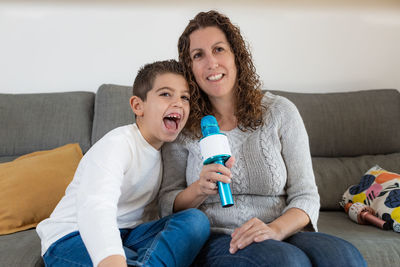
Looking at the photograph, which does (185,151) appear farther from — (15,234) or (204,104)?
(15,234)

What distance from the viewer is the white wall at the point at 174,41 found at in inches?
82.8

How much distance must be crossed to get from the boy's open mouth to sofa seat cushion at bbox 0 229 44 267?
618 mm

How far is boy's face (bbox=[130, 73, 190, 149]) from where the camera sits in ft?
3.94

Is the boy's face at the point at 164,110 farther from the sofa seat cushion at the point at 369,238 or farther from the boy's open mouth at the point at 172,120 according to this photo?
the sofa seat cushion at the point at 369,238

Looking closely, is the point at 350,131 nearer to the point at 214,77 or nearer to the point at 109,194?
the point at 214,77

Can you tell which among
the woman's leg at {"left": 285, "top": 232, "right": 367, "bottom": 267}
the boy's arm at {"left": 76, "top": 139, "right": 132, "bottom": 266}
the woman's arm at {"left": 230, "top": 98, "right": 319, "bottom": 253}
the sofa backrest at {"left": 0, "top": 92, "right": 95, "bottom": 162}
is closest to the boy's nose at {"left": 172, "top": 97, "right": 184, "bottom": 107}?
the boy's arm at {"left": 76, "top": 139, "right": 132, "bottom": 266}

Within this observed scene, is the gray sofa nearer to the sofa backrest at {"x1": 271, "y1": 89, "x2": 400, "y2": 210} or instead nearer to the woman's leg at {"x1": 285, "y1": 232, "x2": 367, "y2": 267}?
the sofa backrest at {"x1": 271, "y1": 89, "x2": 400, "y2": 210}

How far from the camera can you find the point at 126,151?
1118 mm

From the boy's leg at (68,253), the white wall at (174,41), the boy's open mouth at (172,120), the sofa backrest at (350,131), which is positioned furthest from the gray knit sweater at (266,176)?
the white wall at (174,41)

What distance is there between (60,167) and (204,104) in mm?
734

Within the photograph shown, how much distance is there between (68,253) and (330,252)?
2.38 ft

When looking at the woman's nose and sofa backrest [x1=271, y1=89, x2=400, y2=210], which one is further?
sofa backrest [x1=271, y1=89, x2=400, y2=210]

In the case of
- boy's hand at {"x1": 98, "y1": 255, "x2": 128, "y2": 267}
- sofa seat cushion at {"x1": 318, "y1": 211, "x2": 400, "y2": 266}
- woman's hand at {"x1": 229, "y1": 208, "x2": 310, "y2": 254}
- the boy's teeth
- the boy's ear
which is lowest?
sofa seat cushion at {"x1": 318, "y1": 211, "x2": 400, "y2": 266}

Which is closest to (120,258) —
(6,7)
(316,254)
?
(316,254)
